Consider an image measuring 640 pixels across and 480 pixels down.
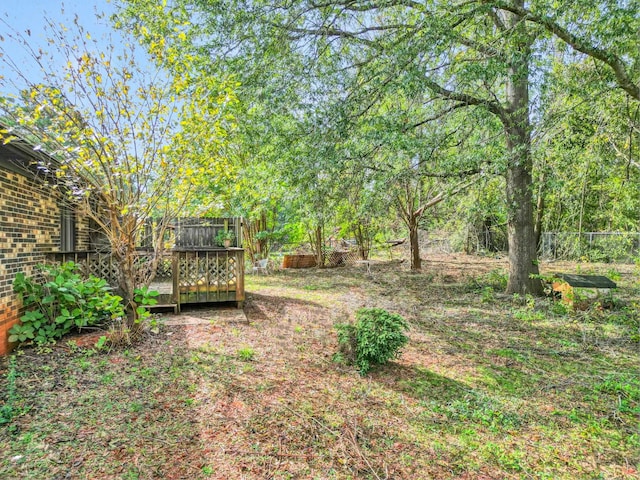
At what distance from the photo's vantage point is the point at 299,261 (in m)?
14.7

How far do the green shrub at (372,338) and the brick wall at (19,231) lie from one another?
423 centimetres

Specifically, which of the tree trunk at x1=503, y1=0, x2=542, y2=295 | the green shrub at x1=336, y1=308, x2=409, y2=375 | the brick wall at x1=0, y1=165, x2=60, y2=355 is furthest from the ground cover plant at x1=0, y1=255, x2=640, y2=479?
the tree trunk at x1=503, y1=0, x2=542, y2=295

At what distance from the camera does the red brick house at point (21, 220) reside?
4164 mm

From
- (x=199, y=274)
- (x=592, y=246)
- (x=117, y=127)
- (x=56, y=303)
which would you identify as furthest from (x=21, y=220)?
(x=592, y=246)

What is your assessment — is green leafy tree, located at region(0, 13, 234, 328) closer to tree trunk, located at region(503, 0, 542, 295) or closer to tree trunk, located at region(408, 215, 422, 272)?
tree trunk, located at region(503, 0, 542, 295)

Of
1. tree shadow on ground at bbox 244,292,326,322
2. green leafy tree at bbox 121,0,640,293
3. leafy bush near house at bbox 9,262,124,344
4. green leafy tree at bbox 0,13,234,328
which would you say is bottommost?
tree shadow on ground at bbox 244,292,326,322

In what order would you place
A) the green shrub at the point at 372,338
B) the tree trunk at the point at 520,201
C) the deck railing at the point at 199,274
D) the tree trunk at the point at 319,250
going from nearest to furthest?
the green shrub at the point at 372,338
the deck railing at the point at 199,274
the tree trunk at the point at 520,201
the tree trunk at the point at 319,250

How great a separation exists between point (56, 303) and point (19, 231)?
1.11 metres

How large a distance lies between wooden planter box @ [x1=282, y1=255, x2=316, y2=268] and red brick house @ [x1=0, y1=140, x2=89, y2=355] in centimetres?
940

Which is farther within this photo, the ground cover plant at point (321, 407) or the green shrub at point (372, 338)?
the green shrub at point (372, 338)

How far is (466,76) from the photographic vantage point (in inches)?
173

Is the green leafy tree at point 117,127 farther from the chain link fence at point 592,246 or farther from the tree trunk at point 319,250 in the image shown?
the chain link fence at point 592,246

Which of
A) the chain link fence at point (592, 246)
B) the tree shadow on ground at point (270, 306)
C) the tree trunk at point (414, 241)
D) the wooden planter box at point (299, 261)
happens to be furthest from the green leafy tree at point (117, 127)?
the chain link fence at point (592, 246)

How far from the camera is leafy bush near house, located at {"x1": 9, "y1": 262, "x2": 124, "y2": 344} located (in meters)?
4.39
